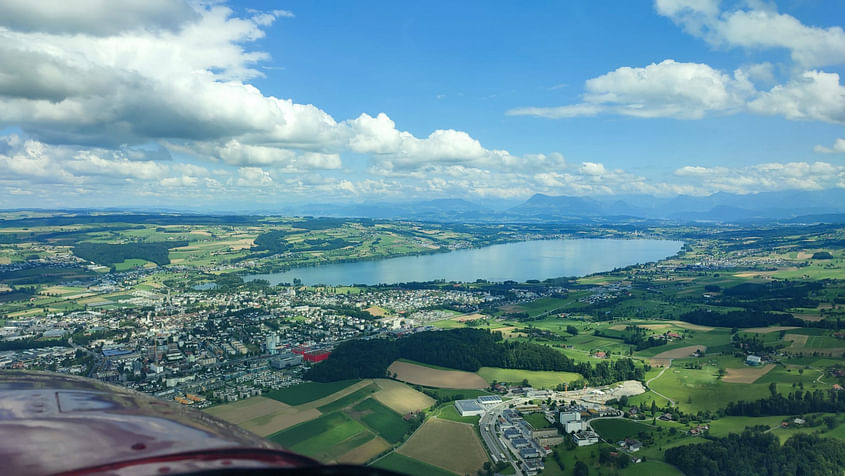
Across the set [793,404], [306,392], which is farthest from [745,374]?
[306,392]

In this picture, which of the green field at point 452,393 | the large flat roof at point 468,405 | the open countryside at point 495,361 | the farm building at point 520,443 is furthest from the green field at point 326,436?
the farm building at point 520,443

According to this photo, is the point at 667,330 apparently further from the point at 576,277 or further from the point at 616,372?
the point at 576,277

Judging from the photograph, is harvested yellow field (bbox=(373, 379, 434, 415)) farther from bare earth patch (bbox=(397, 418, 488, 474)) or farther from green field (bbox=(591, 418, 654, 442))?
green field (bbox=(591, 418, 654, 442))

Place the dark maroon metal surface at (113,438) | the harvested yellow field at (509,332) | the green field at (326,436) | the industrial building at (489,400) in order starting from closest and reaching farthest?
the dark maroon metal surface at (113,438)
the green field at (326,436)
the industrial building at (489,400)
the harvested yellow field at (509,332)

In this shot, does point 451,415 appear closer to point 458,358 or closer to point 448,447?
point 448,447

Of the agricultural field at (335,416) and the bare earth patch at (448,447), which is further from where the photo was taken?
the agricultural field at (335,416)

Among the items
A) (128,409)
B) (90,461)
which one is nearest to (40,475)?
(90,461)

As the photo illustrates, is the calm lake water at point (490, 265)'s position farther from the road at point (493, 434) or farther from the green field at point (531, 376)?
the road at point (493, 434)
